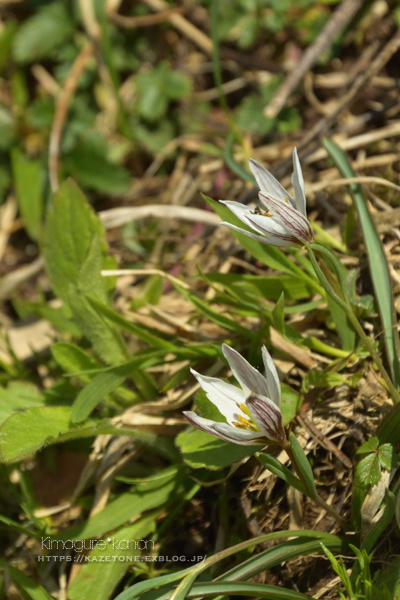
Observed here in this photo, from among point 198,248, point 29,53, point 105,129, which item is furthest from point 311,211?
point 29,53

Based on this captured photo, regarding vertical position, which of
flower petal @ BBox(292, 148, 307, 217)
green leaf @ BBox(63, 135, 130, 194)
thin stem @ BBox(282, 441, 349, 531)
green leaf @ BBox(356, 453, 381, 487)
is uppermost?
flower petal @ BBox(292, 148, 307, 217)

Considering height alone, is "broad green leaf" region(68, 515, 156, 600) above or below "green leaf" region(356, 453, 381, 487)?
below

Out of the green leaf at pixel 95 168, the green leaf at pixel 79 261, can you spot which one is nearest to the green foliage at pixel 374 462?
the green leaf at pixel 79 261

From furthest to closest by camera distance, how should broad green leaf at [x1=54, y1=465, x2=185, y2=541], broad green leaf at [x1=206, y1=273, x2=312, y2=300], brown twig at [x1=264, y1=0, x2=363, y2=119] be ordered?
brown twig at [x1=264, y1=0, x2=363, y2=119], broad green leaf at [x1=206, y1=273, x2=312, y2=300], broad green leaf at [x1=54, y1=465, x2=185, y2=541]

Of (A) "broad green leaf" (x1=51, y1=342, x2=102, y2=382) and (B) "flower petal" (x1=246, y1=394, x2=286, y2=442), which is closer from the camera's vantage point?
(B) "flower petal" (x1=246, y1=394, x2=286, y2=442)

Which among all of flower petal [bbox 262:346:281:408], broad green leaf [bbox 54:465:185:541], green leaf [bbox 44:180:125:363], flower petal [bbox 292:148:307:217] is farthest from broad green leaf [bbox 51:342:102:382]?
flower petal [bbox 292:148:307:217]

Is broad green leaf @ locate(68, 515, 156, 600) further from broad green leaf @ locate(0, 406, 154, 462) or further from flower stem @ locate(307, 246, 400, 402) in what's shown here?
flower stem @ locate(307, 246, 400, 402)

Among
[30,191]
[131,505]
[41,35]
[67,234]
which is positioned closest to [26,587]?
[131,505]
